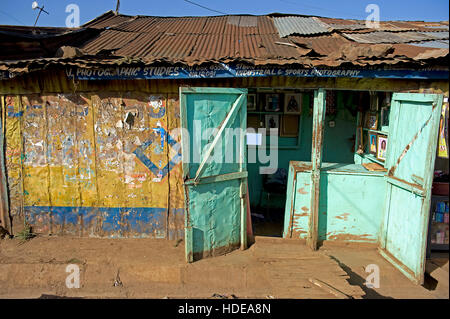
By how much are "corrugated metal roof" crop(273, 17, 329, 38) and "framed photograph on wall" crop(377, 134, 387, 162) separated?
2.53 m

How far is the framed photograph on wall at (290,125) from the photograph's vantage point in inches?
272

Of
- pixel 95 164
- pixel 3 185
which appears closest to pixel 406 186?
pixel 95 164

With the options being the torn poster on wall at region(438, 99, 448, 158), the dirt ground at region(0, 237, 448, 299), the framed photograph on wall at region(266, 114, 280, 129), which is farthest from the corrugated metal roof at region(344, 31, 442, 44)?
the dirt ground at region(0, 237, 448, 299)

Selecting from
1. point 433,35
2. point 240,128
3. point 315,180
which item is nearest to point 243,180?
point 240,128

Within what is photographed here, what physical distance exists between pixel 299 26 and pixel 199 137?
432 cm

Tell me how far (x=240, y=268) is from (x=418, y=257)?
241cm

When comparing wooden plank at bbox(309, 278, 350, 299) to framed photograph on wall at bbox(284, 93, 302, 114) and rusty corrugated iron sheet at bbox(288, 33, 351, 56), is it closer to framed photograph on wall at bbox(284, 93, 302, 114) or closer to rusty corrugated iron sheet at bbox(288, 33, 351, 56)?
rusty corrugated iron sheet at bbox(288, 33, 351, 56)

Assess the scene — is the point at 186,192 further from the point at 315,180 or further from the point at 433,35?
the point at 433,35

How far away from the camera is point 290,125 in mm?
6918

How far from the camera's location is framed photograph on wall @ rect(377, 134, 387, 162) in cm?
510

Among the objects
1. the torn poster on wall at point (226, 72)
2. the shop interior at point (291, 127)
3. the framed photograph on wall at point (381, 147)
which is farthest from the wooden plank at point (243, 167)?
the framed photograph on wall at point (381, 147)

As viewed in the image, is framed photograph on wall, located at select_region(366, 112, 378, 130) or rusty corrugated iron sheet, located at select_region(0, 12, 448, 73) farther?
framed photograph on wall, located at select_region(366, 112, 378, 130)
